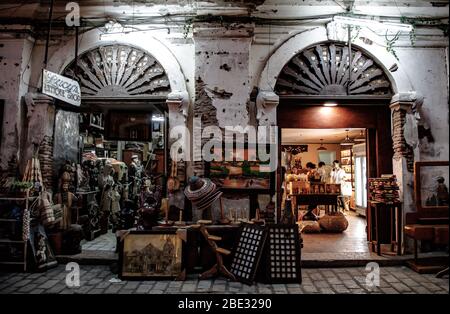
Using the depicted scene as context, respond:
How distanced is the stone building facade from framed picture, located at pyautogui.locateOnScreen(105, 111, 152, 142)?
137cm

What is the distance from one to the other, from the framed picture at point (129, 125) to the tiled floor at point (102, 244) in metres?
2.70

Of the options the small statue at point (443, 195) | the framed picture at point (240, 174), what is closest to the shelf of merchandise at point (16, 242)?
the framed picture at point (240, 174)

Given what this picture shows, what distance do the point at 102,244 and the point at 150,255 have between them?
295cm

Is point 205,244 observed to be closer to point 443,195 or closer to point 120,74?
point 443,195

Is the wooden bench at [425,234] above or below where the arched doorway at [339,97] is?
below

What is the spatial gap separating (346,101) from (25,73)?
7.54 m

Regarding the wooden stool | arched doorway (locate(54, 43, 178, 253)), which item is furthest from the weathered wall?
arched doorway (locate(54, 43, 178, 253))

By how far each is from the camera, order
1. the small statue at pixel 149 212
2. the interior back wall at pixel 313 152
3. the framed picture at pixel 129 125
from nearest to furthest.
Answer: the small statue at pixel 149 212 < the framed picture at pixel 129 125 < the interior back wall at pixel 313 152

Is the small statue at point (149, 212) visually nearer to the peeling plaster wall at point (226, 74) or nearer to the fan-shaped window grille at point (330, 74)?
the peeling plaster wall at point (226, 74)

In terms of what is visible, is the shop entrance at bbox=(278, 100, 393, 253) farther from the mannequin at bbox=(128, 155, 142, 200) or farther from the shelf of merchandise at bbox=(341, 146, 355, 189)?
the mannequin at bbox=(128, 155, 142, 200)

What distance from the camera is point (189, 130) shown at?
23.2ft

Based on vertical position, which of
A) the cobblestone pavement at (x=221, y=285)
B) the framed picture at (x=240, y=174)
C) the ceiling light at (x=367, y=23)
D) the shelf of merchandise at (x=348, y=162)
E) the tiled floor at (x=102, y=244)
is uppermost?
the ceiling light at (x=367, y=23)

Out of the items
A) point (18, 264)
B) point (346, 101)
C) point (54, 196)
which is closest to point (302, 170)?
point (346, 101)

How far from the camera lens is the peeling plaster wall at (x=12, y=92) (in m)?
6.96
